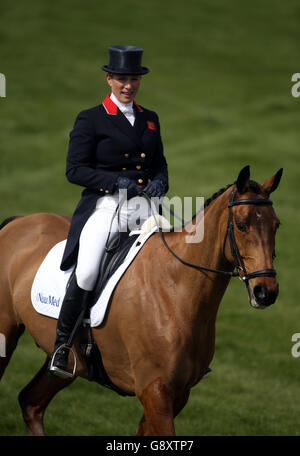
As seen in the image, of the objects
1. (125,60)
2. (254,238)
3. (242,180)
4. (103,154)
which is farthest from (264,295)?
(125,60)

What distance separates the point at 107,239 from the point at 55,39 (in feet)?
133

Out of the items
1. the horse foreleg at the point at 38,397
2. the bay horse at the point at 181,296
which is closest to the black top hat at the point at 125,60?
the bay horse at the point at 181,296

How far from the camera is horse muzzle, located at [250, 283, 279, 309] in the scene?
532 centimetres

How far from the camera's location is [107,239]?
6559mm

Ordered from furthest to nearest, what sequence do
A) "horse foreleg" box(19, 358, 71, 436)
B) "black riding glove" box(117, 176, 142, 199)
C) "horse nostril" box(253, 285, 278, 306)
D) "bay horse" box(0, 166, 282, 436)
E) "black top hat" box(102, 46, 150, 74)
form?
"horse foreleg" box(19, 358, 71, 436) < "black top hat" box(102, 46, 150, 74) < "black riding glove" box(117, 176, 142, 199) < "bay horse" box(0, 166, 282, 436) < "horse nostril" box(253, 285, 278, 306)

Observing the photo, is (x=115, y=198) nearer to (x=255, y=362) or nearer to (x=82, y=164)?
(x=82, y=164)

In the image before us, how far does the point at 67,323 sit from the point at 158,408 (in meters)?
1.29

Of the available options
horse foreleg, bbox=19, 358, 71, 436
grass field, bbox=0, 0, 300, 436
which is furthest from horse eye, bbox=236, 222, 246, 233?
grass field, bbox=0, 0, 300, 436

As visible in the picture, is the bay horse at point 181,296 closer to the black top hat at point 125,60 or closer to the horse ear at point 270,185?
the horse ear at point 270,185

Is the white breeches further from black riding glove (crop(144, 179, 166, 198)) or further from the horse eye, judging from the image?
the horse eye

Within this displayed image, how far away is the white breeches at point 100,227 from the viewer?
6.49 m

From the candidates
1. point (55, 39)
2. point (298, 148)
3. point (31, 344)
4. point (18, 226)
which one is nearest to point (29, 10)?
point (55, 39)

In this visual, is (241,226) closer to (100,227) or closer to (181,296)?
(181,296)

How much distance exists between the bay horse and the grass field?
3407 mm
